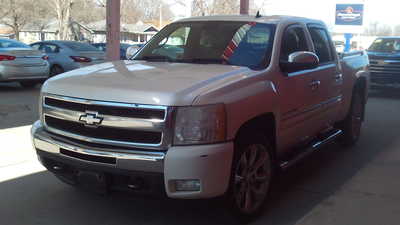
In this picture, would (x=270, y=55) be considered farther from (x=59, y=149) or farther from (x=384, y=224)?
(x=59, y=149)

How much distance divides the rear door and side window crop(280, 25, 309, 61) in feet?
0.96

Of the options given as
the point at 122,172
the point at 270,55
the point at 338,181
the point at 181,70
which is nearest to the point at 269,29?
the point at 270,55

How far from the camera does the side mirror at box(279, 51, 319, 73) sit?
4.71m

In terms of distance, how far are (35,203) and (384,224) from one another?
3.25 metres

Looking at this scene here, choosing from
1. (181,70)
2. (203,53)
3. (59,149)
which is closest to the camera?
(59,149)

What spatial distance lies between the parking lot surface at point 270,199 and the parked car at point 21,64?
588 cm

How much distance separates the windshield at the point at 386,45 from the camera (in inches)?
602

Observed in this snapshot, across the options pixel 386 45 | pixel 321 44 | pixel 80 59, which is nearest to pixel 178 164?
pixel 321 44

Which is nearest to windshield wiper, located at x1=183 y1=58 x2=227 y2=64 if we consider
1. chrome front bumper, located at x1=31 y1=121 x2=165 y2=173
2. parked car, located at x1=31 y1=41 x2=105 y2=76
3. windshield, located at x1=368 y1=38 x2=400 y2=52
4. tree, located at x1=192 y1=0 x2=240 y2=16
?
chrome front bumper, located at x1=31 y1=121 x2=165 y2=173

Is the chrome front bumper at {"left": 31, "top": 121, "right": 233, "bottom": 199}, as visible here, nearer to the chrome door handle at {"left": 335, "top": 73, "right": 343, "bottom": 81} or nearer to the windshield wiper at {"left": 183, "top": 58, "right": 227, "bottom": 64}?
the windshield wiper at {"left": 183, "top": 58, "right": 227, "bottom": 64}

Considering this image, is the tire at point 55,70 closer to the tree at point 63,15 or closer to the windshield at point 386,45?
the windshield at point 386,45

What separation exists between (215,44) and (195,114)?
1.70 meters

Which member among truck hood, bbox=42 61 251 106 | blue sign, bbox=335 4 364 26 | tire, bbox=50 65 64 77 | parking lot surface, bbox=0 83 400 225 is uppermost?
blue sign, bbox=335 4 364 26

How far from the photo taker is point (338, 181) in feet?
18.4
